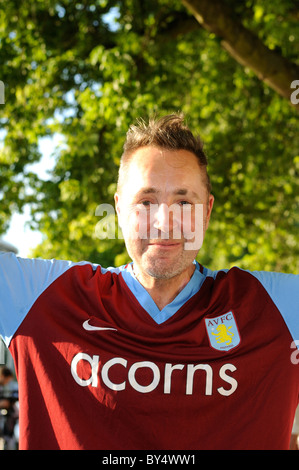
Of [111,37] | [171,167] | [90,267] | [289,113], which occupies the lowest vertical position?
[90,267]

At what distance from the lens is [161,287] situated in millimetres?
2279

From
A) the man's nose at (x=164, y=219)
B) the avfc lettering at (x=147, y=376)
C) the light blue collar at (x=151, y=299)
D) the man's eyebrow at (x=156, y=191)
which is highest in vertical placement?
the man's eyebrow at (x=156, y=191)

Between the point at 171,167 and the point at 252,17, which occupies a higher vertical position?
the point at 252,17

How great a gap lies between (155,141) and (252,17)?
5335 mm

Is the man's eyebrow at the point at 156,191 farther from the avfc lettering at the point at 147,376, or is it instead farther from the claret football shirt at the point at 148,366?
the avfc lettering at the point at 147,376

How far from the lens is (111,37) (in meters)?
6.54

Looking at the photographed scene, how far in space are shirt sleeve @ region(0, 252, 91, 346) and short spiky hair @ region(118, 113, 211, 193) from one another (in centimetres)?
47

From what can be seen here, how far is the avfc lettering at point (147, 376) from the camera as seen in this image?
6.77ft

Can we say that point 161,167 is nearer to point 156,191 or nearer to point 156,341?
point 156,191

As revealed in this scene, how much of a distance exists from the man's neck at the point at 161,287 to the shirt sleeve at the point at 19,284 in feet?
0.98

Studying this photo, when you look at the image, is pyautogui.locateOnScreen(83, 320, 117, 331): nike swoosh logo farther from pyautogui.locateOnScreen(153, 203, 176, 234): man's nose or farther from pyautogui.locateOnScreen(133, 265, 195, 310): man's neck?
pyautogui.locateOnScreen(153, 203, 176, 234): man's nose

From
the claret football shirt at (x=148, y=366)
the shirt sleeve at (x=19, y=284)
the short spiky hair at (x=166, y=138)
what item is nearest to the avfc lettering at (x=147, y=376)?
the claret football shirt at (x=148, y=366)
